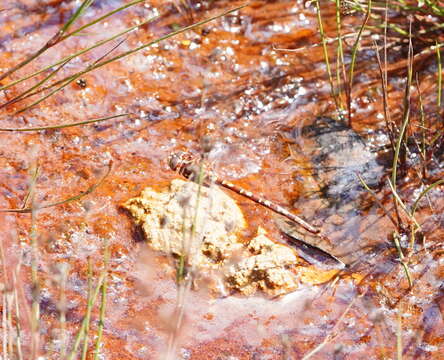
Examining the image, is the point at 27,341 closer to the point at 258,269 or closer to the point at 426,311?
the point at 258,269

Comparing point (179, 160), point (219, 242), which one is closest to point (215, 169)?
point (179, 160)

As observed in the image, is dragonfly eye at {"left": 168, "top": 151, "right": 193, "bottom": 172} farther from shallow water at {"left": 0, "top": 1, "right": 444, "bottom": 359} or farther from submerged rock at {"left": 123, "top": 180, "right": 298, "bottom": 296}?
submerged rock at {"left": 123, "top": 180, "right": 298, "bottom": 296}

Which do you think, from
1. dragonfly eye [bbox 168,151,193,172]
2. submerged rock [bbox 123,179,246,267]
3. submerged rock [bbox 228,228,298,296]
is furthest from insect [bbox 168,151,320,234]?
submerged rock [bbox 228,228,298,296]

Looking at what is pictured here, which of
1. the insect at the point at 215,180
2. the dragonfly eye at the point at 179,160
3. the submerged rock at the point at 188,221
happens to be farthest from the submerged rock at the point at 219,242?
the dragonfly eye at the point at 179,160

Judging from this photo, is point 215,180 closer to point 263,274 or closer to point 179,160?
point 179,160

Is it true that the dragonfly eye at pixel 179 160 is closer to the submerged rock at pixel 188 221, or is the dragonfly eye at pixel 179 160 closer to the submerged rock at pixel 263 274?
the submerged rock at pixel 188 221

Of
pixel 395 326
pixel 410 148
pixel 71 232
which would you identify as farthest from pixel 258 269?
pixel 410 148
